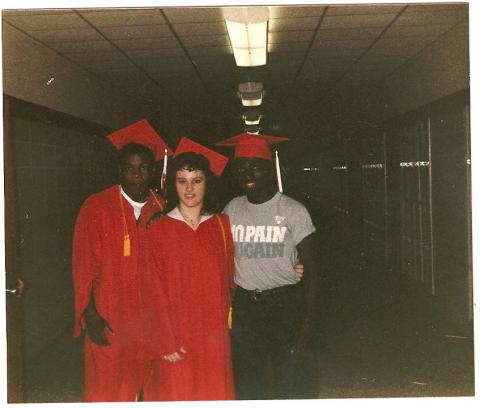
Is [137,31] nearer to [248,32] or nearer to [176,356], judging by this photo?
[248,32]

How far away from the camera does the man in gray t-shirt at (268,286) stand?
233 centimetres

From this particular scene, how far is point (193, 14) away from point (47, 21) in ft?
2.85

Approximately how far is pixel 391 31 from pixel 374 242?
3.41 meters

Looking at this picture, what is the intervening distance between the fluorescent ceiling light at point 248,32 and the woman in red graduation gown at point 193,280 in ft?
3.59

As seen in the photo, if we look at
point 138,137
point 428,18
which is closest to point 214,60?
point 428,18

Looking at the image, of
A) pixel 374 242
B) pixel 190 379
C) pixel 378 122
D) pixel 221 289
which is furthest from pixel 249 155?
pixel 374 242

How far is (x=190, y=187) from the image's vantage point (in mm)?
2344

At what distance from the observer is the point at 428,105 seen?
420 cm

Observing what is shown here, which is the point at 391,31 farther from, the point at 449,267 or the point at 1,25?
the point at 1,25

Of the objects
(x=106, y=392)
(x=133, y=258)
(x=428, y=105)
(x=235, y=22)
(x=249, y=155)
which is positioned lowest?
(x=106, y=392)

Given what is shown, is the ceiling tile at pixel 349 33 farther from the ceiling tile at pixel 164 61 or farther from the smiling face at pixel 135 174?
the smiling face at pixel 135 174

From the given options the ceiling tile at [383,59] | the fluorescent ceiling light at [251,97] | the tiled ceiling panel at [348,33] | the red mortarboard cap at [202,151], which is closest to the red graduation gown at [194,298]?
the red mortarboard cap at [202,151]

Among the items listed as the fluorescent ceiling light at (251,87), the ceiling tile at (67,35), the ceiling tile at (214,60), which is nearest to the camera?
the ceiling tile at (67,35)

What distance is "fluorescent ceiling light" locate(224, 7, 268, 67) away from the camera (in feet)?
10.0
